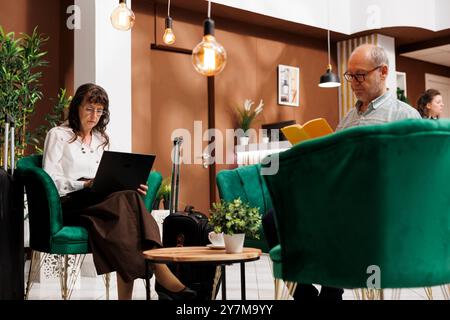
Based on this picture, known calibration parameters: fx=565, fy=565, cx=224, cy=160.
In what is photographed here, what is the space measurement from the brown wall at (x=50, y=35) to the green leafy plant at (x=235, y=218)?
4061 millimetres

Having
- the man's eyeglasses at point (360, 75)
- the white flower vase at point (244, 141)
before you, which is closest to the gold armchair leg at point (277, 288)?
the man's eyeglasses at point (360, 75)

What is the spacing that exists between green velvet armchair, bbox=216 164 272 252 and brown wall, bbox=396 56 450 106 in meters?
6.46

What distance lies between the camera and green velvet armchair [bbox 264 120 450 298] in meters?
1.68

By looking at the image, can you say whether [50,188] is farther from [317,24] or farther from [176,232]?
[317,24]

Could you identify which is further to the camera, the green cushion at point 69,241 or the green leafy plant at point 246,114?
the green leafy plant at point 246,114

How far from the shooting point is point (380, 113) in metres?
2.75

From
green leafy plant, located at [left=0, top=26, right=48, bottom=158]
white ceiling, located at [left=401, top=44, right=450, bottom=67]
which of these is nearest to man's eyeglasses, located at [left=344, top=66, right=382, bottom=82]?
green leafy plant, located at [left=0, top=26, right=48, bottom=158]

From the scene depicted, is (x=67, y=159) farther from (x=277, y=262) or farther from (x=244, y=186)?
(x=277, y=262)

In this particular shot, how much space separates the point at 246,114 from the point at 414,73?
390cm

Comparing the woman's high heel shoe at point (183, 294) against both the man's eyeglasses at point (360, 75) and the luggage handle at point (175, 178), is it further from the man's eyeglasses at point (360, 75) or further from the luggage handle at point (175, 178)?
the man's eyeglasses at point (360, 75)

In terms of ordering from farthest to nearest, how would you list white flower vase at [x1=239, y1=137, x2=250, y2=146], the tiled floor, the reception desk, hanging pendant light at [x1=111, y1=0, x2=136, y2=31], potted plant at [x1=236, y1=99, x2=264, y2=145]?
1. potted plant at [x1=236, y1=99, x2=264, y2=145]
2. white flower vase at [x1=239, y1=137, x2=250, y2=146]
3. the reception desk
4. hanging pendant light at [x1=111, y1=0, x2=136, y2=31]
5. the tiled floor

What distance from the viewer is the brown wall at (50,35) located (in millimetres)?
6129

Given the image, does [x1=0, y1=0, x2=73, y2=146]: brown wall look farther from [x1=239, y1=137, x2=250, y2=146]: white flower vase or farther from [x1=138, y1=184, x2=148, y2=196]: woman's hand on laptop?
[x1=138, y1=184, x2=148, y2=196]: woman's hand on laptop
